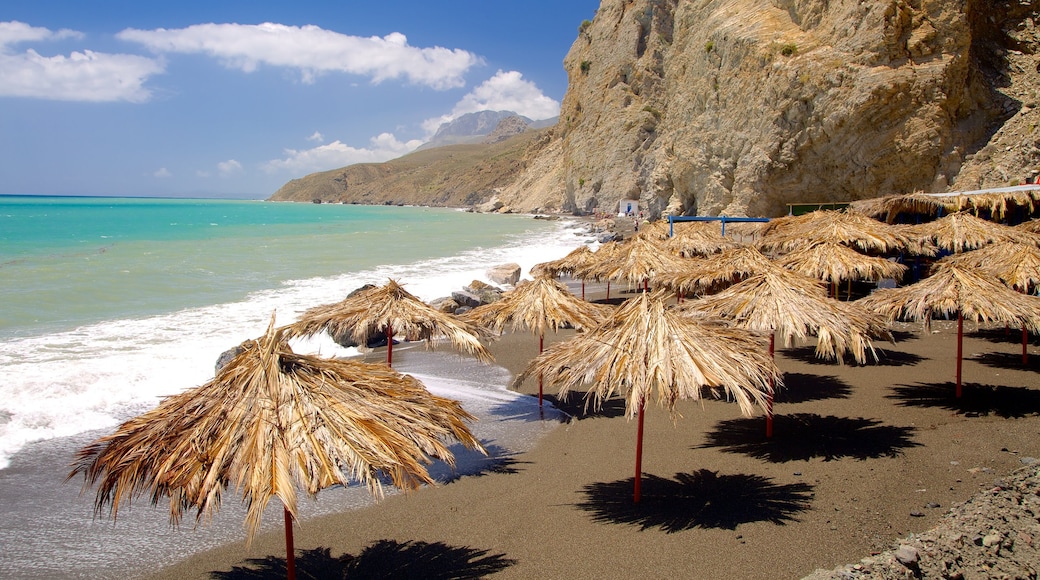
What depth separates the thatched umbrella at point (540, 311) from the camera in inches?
325

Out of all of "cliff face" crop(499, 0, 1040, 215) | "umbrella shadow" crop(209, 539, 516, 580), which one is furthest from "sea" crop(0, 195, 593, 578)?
"cliff face" crop(499, 0, 1040, 215)

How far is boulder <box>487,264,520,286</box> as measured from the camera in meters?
22.1

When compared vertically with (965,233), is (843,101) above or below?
above

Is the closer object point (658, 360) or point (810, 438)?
point (658, 360)

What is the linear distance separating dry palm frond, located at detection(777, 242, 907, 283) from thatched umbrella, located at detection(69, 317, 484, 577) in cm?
883

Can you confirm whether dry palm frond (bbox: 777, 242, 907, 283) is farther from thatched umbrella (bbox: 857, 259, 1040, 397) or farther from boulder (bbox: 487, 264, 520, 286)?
boulder (bbox: 487, 264, 520, 286)

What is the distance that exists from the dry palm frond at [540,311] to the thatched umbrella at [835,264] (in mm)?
4514

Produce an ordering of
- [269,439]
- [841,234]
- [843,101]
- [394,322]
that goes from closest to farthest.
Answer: [269,439]
[394,322]
[841,234]
[843,101]

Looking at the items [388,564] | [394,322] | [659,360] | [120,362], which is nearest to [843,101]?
[394,322]

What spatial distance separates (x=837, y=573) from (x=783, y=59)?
27143mm

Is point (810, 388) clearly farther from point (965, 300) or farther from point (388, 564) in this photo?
point (388, 564)

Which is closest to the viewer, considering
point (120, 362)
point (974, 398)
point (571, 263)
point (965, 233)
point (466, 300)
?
point (974, 398)

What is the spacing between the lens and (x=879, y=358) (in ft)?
34.0

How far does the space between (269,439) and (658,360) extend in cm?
295
